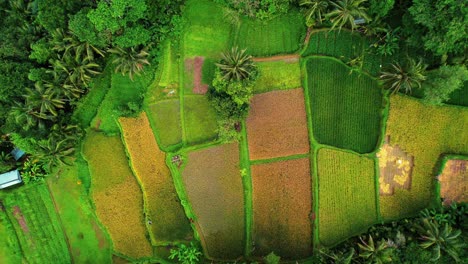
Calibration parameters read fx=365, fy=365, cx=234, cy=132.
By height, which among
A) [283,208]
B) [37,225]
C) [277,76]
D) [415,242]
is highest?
[277,76]

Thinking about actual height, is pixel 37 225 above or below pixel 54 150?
below

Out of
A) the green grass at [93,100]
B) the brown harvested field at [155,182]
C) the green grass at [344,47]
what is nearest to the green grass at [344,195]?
the green grass at [344,47]

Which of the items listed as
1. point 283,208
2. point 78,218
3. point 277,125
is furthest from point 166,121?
point 283,208

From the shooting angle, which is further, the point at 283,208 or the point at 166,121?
the point at 166,121

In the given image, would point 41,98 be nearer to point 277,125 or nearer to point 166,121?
point 166,121

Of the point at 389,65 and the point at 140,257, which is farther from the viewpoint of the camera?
the point at 140,257

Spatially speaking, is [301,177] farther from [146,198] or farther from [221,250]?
[146,198]

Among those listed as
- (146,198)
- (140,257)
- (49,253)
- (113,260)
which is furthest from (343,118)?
(49,253)
